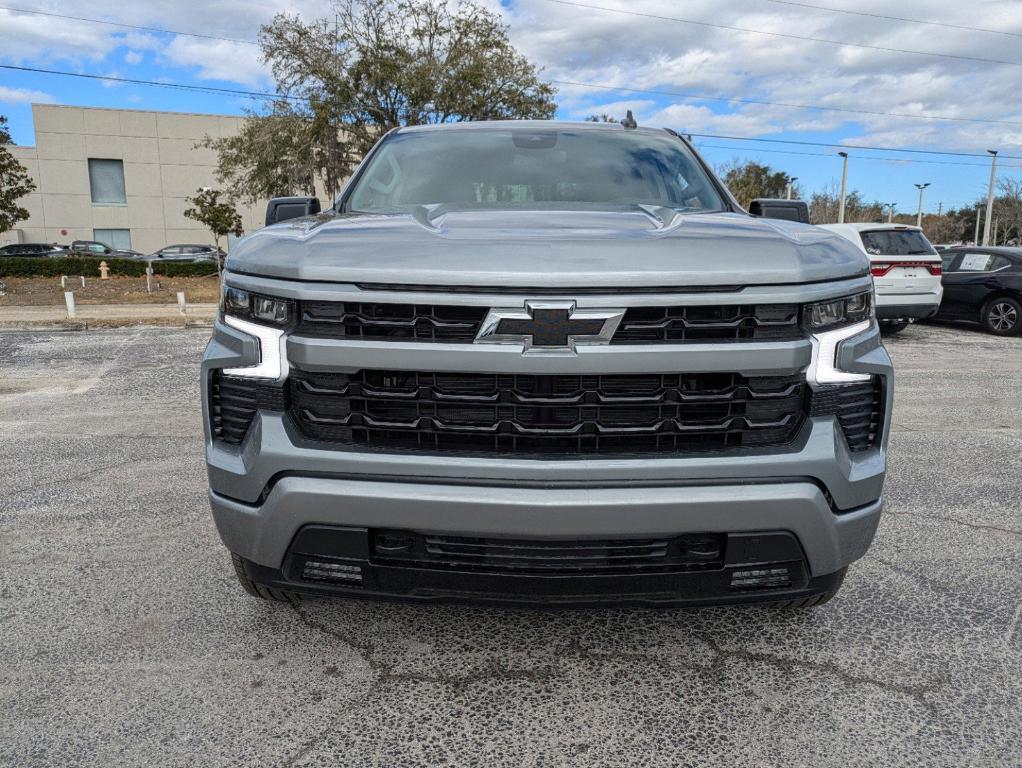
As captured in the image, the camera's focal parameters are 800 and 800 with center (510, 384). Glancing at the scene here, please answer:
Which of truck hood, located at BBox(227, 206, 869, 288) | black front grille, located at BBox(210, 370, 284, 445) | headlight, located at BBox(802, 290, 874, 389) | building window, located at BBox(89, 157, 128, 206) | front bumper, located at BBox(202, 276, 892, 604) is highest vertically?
building window, located at BBox(89, 157, 128, 206)

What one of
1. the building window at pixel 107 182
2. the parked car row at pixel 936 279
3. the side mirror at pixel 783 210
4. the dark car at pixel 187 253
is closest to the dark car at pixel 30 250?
the dark car at pixel 187 253

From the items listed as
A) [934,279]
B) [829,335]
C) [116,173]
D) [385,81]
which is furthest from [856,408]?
[116,173]

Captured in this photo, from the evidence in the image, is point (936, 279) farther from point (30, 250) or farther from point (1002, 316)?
point (30, 250)

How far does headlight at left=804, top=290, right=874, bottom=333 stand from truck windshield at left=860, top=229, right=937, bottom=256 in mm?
10098

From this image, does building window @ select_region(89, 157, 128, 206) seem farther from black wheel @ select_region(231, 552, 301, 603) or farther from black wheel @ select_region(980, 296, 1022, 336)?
black wheel @ select_region(231, 552, 301, 603)

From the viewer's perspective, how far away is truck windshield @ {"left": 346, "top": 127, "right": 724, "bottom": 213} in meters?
3.41

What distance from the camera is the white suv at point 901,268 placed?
11461 mm

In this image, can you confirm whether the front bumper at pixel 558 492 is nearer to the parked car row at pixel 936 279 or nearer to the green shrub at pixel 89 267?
the parked car row at pixel 936 279

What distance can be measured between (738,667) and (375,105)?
2560 cm

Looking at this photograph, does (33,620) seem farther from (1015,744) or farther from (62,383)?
(62,383)

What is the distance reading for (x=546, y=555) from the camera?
7.11 ft

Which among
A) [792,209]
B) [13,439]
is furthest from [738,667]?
[13,439]

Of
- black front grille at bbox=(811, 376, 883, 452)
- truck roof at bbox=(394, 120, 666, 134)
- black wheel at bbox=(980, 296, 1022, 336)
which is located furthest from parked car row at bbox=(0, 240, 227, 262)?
black front grille at bbox=(811, 376, 883, 452)

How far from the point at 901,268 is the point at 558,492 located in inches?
434
